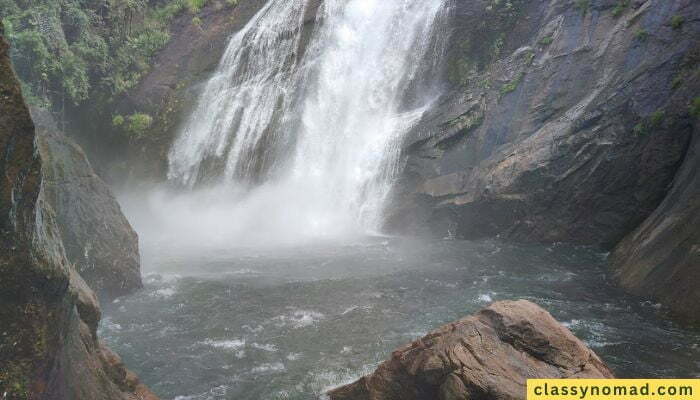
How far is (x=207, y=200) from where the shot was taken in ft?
70.0

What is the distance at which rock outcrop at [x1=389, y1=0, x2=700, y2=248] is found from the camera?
1263 cm

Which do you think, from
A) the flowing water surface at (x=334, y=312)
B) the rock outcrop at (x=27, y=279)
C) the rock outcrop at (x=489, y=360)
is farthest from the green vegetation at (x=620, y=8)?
the rock outcrop at (x=27, y=279)

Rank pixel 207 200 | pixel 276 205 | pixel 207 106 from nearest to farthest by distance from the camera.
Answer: pixel 276 205 < pixel 207 200 < pixel 207 106

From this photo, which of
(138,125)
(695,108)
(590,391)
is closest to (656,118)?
(695,108)

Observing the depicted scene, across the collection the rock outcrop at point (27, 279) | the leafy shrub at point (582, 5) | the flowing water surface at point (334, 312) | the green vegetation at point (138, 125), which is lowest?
the flowing water surface at point (334, 312)

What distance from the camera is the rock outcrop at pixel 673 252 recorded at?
8898 millimetres

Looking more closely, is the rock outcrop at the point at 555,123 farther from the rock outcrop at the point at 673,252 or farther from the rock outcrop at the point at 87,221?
the rock outcrop at the point at 87,221

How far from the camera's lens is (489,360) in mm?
5211

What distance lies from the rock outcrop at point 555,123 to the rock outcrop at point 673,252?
0.96 m

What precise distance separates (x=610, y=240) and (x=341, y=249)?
7.00 m

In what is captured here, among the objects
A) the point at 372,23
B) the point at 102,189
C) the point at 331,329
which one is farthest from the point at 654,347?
the point at 372,23

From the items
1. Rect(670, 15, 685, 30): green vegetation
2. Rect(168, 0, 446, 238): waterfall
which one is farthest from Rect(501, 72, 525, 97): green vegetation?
Rect(670, 15, 685, 30): green vegetation

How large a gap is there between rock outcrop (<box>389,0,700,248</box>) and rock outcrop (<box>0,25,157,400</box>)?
477 inches

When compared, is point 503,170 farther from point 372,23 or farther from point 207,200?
point 207,200
